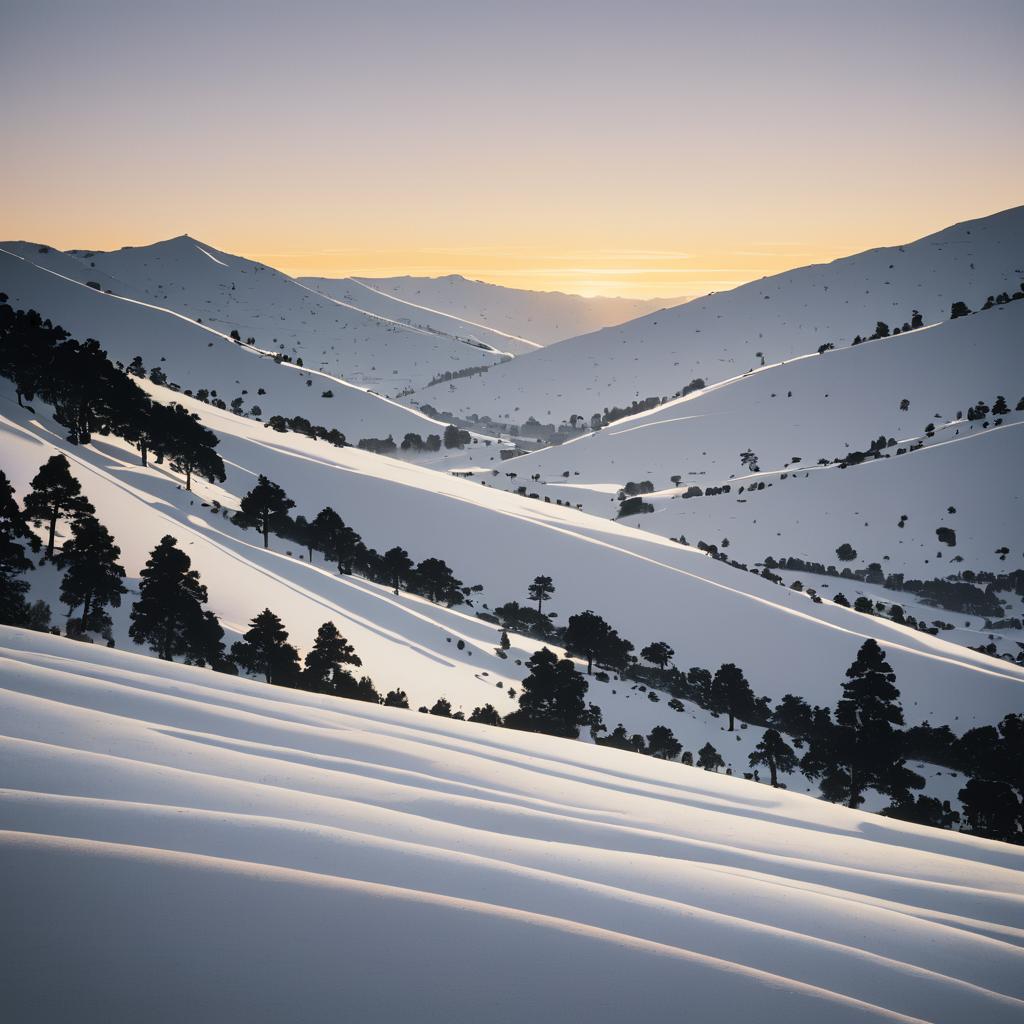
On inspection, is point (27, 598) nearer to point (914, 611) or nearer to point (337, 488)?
point (337, 488)

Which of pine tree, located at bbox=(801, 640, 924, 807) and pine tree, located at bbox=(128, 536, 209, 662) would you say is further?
pine tree, located at bbox=(801, 640, 924, 807)

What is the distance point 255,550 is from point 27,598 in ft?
54.8

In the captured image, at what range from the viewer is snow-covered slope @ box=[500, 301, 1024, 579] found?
84.0 metres

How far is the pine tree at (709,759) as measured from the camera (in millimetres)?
32062

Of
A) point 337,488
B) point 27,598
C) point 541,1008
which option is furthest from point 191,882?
point 337,488

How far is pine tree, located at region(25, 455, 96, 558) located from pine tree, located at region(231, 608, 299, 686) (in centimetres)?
863

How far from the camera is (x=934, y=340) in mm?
133000

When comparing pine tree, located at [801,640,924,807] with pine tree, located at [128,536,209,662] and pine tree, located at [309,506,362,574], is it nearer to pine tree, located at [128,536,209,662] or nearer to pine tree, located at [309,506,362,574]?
pine tree, located at [128,536,209,662]

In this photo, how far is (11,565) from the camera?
23.3 m

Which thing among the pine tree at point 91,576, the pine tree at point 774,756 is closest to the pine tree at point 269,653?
the pine tree at point 91,576

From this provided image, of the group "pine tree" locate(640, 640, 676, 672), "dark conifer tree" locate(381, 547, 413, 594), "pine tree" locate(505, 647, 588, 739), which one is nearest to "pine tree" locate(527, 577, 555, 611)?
"dark conifer tree" locate(381, 547, 413, 594)

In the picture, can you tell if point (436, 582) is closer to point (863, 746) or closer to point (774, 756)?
point (774, 756)

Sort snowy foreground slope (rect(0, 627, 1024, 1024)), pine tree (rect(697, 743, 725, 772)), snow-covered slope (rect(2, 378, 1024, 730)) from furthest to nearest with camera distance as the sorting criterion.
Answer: snow-covered slope (rect(2, 378, 1024, 730)) < pine tree (rect(697, 743, 725, 772)) < snowy foreground slope (rect(0, 627, 1024, 1024))

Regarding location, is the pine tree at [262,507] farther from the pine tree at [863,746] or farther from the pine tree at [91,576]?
the pine tree at [863,746]
